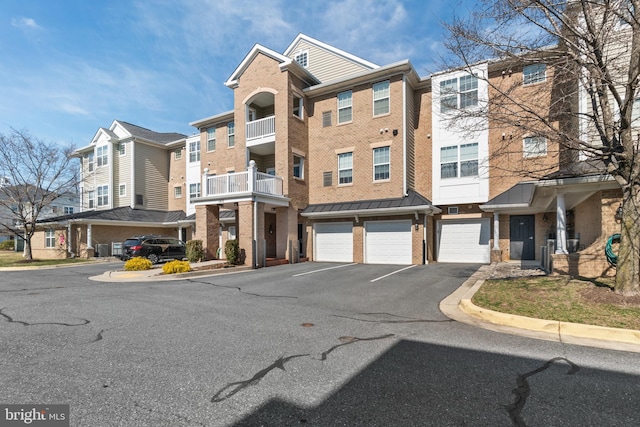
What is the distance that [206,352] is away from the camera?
4.68 metres

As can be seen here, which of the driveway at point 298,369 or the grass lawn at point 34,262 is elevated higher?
the driveway at point 298,369

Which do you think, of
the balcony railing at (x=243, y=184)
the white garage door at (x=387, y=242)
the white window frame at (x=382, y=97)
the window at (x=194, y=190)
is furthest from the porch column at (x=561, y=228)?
the window at (x=194, y=190)

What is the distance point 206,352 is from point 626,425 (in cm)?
468

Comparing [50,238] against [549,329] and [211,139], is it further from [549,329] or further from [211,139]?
[549,329]

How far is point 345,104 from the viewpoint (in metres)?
19.5

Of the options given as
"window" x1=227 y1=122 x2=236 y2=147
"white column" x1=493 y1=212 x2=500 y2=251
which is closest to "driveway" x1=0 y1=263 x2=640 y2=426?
"white column" x1=493 y1=212 x2=500 y2=251

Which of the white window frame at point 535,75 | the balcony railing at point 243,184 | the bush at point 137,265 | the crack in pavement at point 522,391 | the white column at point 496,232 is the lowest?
the bush at point 137,265

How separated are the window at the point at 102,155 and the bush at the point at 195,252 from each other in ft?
61.4

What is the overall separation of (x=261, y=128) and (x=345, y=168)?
573 centimetres

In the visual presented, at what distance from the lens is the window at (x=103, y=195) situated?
96.9 ft

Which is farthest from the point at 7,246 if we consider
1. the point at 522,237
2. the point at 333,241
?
the point at 522,237

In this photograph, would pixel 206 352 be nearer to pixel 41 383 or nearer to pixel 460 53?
pixel 41 383

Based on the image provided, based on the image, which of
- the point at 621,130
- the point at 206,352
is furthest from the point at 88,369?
the point at 621,130

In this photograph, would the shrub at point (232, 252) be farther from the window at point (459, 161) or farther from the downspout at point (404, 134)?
the window at point (459, 161)
